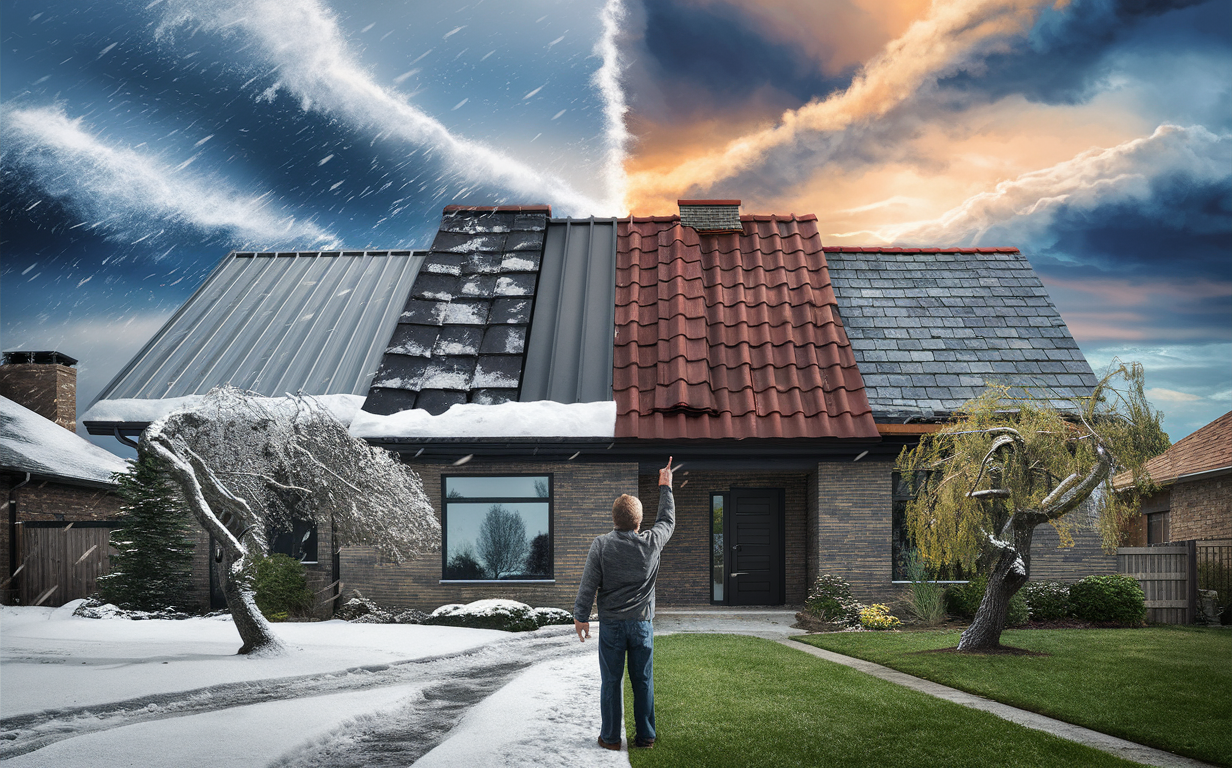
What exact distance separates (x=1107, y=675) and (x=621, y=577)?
593cm

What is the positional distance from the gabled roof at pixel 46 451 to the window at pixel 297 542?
Answer: 4944mm

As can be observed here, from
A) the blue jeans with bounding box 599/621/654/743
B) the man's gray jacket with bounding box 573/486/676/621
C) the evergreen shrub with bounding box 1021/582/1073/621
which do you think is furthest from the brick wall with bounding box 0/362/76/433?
the evergreen shrub with bounding box 1021/582/1073/621

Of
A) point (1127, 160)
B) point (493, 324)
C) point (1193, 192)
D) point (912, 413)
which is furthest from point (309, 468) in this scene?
point (1127, 160)

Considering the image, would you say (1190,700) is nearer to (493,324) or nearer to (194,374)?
(493,324)

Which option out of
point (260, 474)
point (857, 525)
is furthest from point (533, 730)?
point (857, 525)

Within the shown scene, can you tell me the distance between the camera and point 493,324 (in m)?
14.8

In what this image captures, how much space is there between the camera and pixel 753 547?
14.8 m

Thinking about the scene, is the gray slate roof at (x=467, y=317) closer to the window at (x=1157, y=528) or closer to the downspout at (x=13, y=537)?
the downspout at (x=13, y=537)

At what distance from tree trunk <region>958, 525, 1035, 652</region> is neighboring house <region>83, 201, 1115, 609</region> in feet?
11.1

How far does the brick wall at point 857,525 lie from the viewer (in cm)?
1295

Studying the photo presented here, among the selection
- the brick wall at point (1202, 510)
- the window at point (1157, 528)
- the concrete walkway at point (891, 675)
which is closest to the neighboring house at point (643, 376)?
the concrete walkway at point (891, 675)

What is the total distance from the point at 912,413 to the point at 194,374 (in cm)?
1294

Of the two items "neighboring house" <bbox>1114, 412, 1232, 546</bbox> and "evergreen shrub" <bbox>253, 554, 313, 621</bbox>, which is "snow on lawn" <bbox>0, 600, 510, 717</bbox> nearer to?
"evergreen shrub" <bbox>253, 554, 313, 621</bbox>

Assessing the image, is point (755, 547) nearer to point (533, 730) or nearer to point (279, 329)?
point (533, 730)
